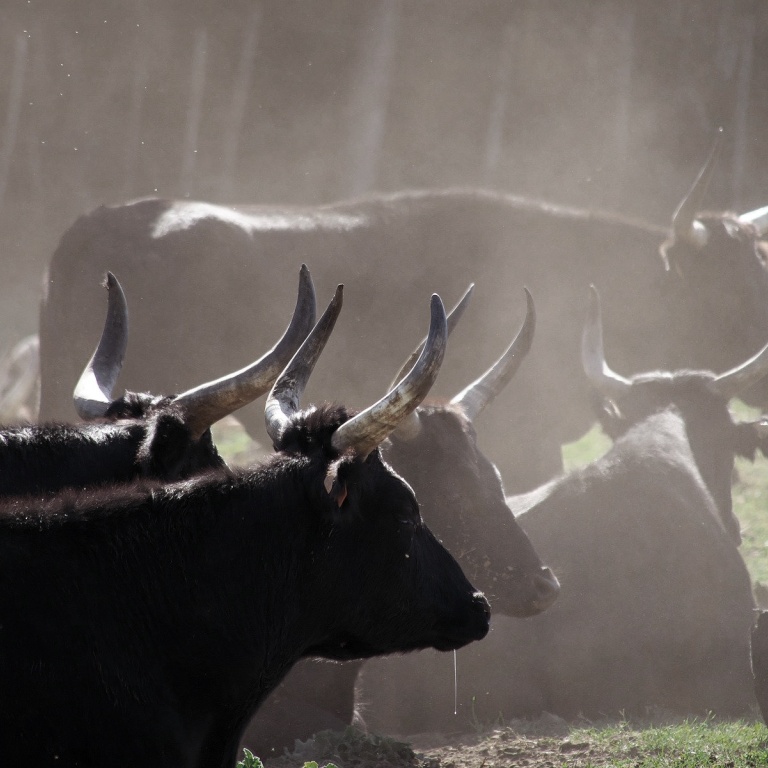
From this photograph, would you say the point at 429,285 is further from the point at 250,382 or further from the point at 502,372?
the point at 250,382

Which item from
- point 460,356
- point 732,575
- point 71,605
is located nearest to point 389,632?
point 71,605

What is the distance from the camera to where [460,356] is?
8484mm

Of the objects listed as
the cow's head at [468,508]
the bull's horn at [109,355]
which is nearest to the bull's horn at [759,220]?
the cow's head at [468,508]

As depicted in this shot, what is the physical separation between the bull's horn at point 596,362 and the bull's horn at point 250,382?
12.6 ft

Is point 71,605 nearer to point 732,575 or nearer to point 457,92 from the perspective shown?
point 732,575

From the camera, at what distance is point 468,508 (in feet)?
16.6

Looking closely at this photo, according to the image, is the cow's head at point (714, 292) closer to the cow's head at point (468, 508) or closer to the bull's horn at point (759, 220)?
the bull's horn at point (759, 220)

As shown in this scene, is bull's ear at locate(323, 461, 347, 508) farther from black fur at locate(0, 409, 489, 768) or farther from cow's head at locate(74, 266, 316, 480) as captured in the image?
cow's head at locate(74, 266, 316, 480)

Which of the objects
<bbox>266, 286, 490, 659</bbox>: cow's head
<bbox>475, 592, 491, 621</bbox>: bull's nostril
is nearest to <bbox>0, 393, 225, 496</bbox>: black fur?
<bbox>266, 286, 490, 659</bbox>: cow's head

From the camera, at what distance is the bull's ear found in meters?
3.00

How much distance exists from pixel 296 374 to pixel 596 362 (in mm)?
4385

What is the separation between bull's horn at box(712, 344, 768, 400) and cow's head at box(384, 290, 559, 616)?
2.15 m

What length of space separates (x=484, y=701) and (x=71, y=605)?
303cm

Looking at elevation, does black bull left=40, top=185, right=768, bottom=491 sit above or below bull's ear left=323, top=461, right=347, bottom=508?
above
